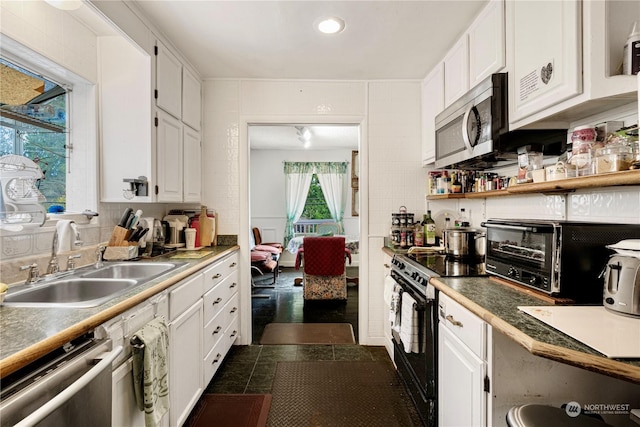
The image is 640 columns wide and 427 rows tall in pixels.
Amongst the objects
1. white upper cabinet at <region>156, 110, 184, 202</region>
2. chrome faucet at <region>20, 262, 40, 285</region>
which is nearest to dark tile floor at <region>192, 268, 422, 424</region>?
chrome faucet at <region>20, 262, 40, 285</region>

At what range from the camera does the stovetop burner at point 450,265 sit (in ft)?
5.63

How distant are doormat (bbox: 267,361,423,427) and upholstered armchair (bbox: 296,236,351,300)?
1569 mm

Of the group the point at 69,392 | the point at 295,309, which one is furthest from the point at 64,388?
the point at 295,309

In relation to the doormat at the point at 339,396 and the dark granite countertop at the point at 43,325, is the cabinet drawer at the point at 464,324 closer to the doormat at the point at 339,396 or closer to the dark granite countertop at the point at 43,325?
the doormat at the point at 339,396

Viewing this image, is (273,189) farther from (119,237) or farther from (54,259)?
(54,259)

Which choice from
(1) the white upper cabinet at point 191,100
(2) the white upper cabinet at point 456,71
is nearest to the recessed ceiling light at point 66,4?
(1) the white upper cabinet at point 191,100

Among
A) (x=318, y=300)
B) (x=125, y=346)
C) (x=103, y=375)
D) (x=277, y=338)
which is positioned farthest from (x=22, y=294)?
(x=318, y=300)

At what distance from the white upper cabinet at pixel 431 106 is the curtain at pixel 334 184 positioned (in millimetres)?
3762

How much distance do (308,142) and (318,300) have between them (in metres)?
3.01

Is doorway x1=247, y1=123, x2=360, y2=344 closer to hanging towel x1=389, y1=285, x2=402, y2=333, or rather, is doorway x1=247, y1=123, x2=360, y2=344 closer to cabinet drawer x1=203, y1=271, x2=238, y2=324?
cabinet drawer x1=203, y1=271, x2=238, y2=324

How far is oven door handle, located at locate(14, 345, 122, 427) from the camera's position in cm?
76

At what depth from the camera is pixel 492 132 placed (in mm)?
1622

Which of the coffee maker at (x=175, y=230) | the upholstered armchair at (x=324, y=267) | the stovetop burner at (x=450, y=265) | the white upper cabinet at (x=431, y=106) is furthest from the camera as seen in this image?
the upholstered armchair at (x=324, y=267)

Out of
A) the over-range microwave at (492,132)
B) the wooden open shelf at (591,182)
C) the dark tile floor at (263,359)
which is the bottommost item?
the dark tile floor at (263,359)
